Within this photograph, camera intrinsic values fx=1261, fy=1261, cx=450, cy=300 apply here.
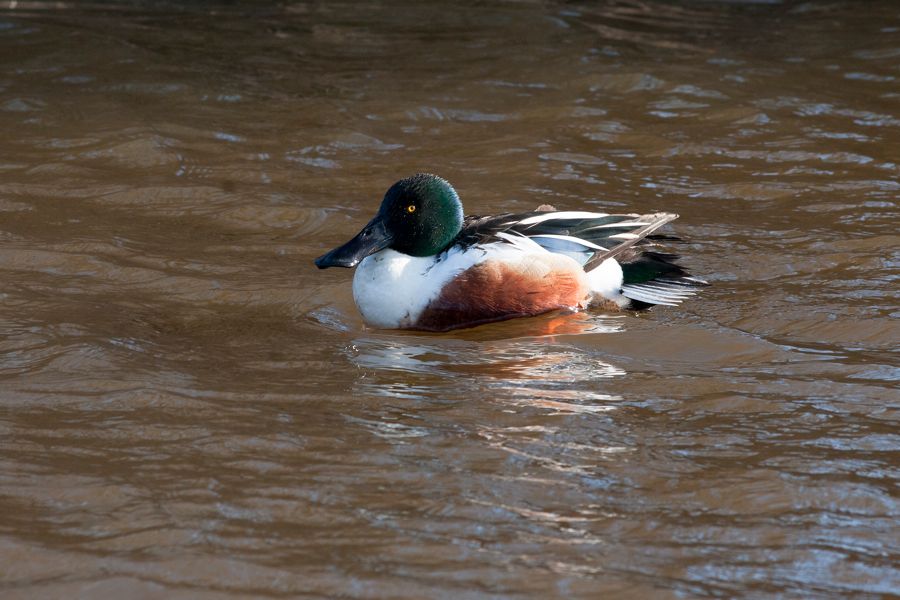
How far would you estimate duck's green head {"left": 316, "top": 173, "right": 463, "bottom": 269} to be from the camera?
5773mm

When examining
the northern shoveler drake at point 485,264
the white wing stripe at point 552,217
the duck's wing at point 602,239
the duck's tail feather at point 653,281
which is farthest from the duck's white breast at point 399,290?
the duck's tail feather at point 653,281

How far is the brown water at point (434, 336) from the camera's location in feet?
11.4

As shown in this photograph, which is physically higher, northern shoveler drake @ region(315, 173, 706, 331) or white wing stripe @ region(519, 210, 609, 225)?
white wing stripe @ region(519, 210, 609, 225)

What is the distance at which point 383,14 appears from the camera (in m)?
11.3

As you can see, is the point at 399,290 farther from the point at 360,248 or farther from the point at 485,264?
the point at 485,264

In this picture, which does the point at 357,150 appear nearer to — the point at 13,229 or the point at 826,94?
the point at 13,229

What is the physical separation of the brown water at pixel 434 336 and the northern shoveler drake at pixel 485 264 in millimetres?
132

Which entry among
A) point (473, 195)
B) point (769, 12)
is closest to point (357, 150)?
point (473, 195)

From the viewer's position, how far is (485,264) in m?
5.60

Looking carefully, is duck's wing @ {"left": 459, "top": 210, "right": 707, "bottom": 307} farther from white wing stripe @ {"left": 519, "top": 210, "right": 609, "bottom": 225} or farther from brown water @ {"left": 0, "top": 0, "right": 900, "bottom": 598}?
brown water @ {"left": 0, "top": 0, "right": 900, "bottom": 598}

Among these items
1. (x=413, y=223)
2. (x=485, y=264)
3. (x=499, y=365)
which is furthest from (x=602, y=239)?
(x=499, y=365)

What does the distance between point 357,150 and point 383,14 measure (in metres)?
3.65

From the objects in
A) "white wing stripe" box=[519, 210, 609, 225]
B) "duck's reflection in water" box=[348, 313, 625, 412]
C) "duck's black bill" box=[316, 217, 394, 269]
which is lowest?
"duck's reflection in water" box=[348, 313, 625, 412]

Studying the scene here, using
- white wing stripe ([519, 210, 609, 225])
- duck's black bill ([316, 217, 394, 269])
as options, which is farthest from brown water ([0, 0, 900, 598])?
white wing stripe ([519, 210, 609, 225])
